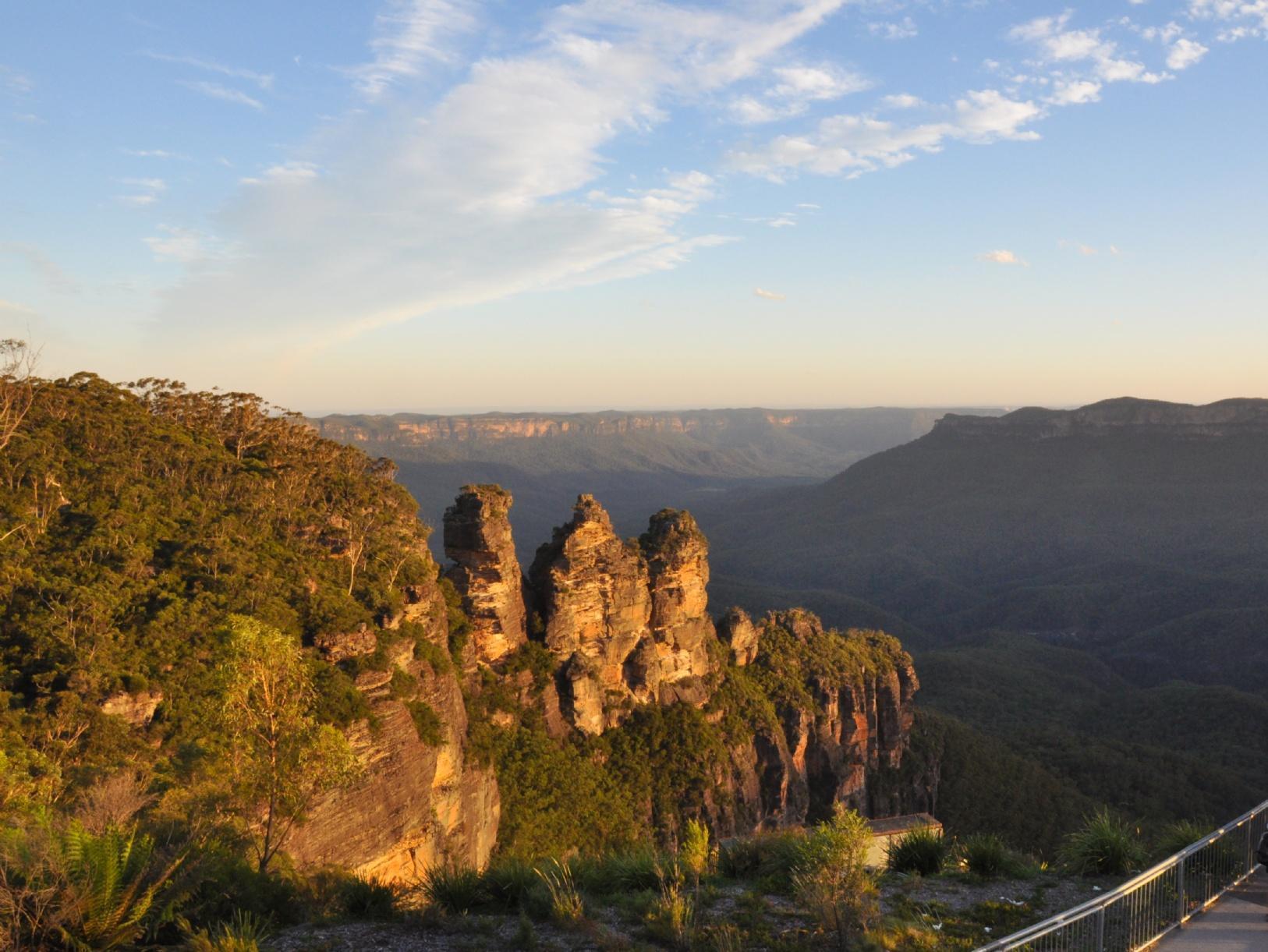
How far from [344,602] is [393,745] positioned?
7714 millimetres

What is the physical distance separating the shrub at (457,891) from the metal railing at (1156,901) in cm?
933

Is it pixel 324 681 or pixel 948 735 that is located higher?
pixel 324 681

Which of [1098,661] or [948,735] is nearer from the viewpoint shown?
[948,735]

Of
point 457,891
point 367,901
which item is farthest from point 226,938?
point 457,891

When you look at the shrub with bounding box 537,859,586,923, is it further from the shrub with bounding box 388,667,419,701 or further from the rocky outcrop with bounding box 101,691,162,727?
the shrub with bounding box 388,667,419,701

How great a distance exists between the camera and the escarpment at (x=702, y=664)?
50.1 m

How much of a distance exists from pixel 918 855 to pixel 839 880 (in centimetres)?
485

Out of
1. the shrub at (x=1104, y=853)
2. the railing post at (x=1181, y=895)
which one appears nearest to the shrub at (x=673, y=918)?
the railing post at (x=1181, y=895)

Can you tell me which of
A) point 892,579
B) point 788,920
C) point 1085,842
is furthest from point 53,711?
point 892,579

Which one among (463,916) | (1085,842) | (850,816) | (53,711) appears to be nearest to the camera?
(463,916)

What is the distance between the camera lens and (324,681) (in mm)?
29547

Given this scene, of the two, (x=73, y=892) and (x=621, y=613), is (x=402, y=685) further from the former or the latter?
(x=73, y=892)

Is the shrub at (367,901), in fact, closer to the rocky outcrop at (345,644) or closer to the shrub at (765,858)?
the shrub at (765,858)

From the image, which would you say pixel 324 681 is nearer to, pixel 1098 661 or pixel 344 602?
pixel 344 602
